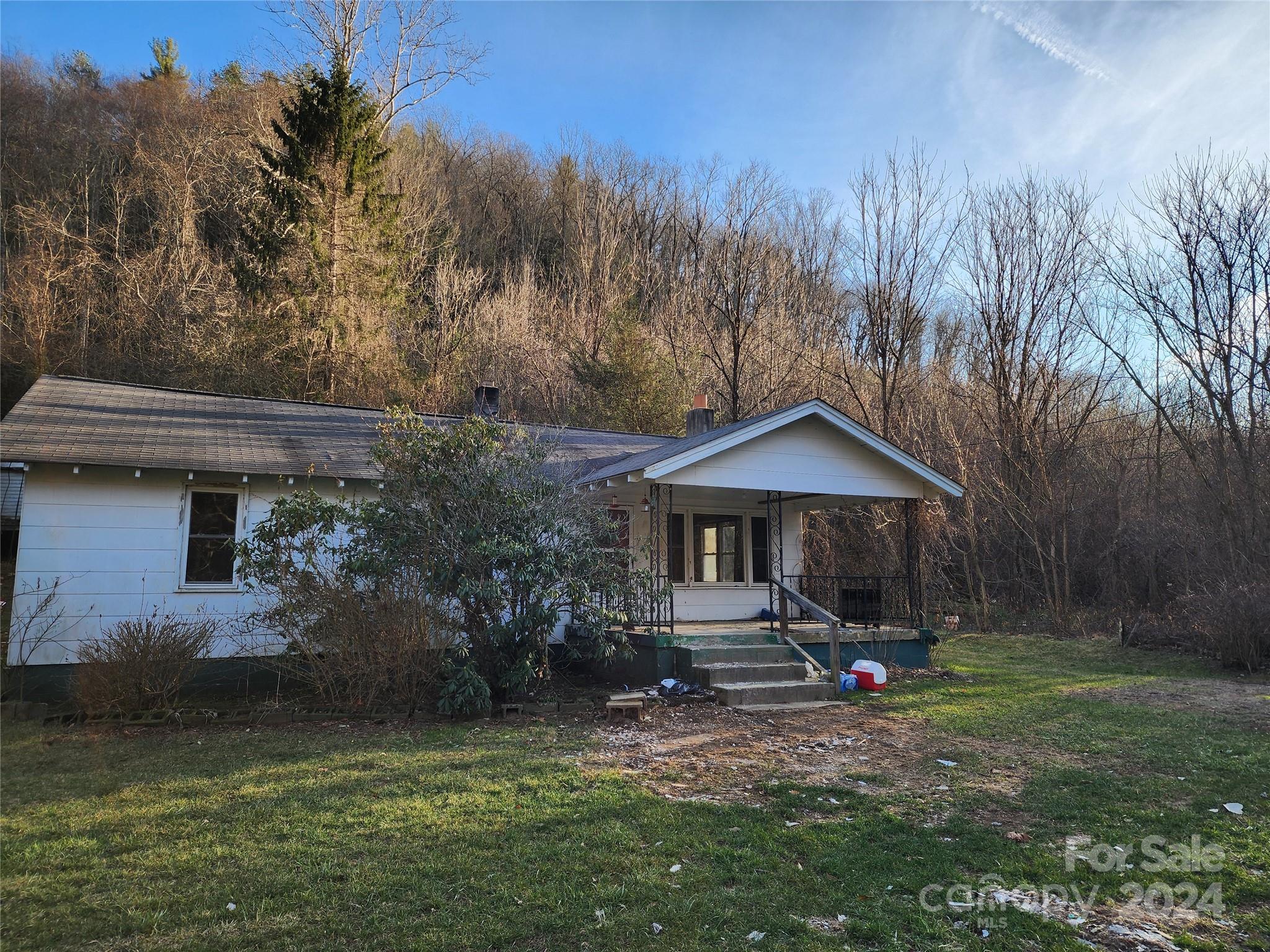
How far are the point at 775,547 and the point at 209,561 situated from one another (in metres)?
9.48

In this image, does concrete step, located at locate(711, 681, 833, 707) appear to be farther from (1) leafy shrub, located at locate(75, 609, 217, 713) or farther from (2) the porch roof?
(1) leafy shrub, located at locate(75, 609, 217, 713)

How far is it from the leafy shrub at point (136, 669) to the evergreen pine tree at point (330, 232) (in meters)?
12.2

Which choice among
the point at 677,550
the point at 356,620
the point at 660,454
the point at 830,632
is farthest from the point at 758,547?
the point at 356,620

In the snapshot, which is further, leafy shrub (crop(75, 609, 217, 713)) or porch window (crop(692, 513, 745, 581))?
porch window (crop(692, 513, 745, 581))

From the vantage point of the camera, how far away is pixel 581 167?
3077 cm

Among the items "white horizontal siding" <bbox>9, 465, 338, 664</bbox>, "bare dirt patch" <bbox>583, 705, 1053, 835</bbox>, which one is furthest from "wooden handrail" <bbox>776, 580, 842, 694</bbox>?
"white horizontal siding" <bbox>9, 465, 338, 664</bbox>

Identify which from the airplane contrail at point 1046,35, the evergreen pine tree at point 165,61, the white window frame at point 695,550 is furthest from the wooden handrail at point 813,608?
the evergreen pine tree at point 165,61

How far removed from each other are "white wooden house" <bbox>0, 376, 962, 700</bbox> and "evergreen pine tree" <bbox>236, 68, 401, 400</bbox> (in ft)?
19.3

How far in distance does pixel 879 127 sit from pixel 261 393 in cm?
1855

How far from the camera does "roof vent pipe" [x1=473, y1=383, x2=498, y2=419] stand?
1511 cm

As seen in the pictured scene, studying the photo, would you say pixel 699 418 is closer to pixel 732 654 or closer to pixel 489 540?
pixel 732 654

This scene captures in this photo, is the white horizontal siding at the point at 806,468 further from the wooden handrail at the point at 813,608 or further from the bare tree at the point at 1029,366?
the bare tree at the point at 1029,366

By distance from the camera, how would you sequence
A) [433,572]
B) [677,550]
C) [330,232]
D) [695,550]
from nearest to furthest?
[433,572] < [677,550] < [695,550] < [330,232]

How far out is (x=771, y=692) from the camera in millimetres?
9391
